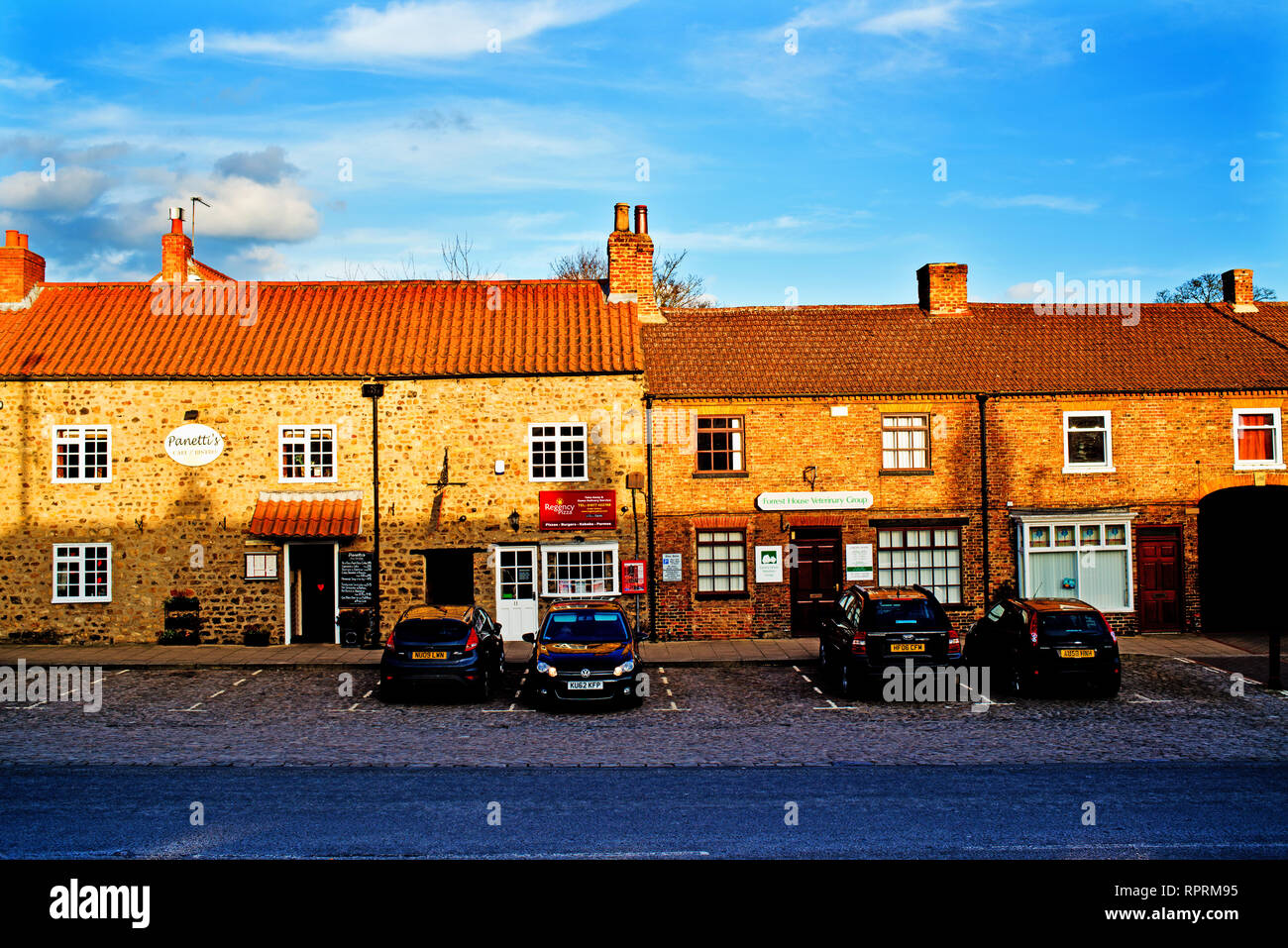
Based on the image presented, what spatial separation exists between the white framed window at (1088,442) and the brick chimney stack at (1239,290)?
671cm

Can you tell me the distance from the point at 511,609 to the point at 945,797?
46.1 ft

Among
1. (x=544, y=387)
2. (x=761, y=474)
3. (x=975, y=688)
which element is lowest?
(x=975, y=688)

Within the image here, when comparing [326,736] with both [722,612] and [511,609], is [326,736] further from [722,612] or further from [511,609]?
[722,612]

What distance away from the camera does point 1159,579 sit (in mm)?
23641

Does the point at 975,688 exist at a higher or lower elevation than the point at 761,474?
lower

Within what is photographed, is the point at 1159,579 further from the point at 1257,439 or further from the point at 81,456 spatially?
the point at 81,456

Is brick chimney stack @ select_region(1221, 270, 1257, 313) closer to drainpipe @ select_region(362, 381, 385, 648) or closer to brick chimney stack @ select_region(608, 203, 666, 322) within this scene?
brick chimney stack @ select_region(608, 203, 666, 322)

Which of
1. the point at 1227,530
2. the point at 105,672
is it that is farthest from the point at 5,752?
the point at 1227,530

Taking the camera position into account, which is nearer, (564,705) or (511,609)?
(564,705)

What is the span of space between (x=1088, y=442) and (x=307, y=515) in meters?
18.1

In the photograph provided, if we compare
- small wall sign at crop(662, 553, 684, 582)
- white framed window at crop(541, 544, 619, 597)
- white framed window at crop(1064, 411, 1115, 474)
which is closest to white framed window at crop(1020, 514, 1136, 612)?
white framed window at crop(1064, 411, 1115, 474)

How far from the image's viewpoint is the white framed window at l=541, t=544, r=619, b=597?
23.1 meters

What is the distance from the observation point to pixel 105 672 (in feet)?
64.3

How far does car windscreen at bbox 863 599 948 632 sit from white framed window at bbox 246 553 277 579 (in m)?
13.4
